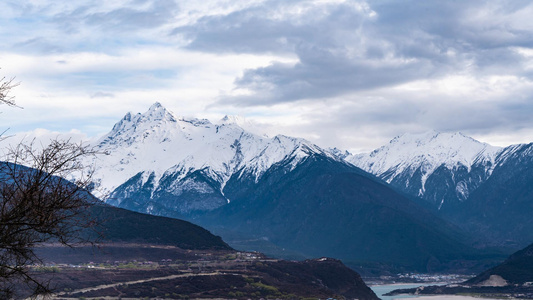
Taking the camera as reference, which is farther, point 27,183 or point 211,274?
point 211,274

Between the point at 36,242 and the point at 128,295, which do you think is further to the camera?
the point at 128,295

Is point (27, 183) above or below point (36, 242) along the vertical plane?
above

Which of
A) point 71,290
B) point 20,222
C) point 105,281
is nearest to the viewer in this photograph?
point 20,222

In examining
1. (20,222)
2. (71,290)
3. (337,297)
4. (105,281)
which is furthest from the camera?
(337,297)

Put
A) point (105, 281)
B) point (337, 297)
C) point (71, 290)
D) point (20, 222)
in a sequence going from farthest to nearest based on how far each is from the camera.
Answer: point (337, 297) < point (105, 281) < point (71, 290) < point (20, 222)

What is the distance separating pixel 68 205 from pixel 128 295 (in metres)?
141

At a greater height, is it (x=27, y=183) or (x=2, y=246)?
(x=27, y=183)

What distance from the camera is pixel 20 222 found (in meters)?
21.9

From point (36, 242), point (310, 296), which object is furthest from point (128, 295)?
point (36, 242)

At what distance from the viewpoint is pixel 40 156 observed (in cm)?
2252

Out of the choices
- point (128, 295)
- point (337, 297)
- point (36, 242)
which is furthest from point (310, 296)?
point (36, 242)

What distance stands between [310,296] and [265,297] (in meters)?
11.4

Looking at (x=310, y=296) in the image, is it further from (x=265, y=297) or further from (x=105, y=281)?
(x=105, y=281)

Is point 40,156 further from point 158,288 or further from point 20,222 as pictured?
point 158,288
